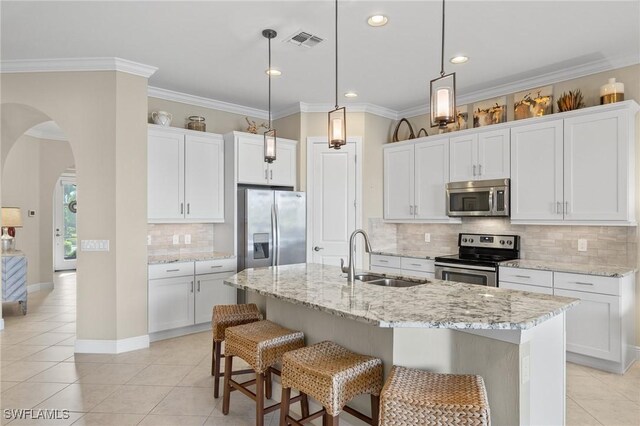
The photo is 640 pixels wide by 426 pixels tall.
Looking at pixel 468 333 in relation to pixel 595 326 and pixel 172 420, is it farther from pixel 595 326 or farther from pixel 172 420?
pixel 595 326

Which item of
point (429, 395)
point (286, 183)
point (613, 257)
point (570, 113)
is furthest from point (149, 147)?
point (613, 257)

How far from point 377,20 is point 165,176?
9.14 feet

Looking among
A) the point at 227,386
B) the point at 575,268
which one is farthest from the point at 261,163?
the point at 575,268

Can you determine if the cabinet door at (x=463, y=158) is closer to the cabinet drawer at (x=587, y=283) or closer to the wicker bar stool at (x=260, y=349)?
the cabinet drawer at (x=587, y=283)

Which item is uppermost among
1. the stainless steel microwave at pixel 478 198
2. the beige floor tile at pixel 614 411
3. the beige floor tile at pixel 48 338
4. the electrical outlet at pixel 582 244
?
the stainless steel microwave at pixel 478 198

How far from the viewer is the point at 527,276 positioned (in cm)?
372

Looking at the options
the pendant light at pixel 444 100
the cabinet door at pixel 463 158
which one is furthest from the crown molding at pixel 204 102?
the pendant light at pixel 444 100

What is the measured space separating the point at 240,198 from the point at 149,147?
44.9 inches

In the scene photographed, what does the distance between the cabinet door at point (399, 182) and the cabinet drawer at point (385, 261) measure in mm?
564

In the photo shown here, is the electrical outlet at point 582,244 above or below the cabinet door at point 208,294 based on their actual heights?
above

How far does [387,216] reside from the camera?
5371mm

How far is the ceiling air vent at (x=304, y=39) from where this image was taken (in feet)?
10.6

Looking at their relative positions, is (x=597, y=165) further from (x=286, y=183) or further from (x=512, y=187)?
(x=286, y=183)

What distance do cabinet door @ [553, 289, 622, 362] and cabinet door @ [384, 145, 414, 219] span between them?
6.80 feet
